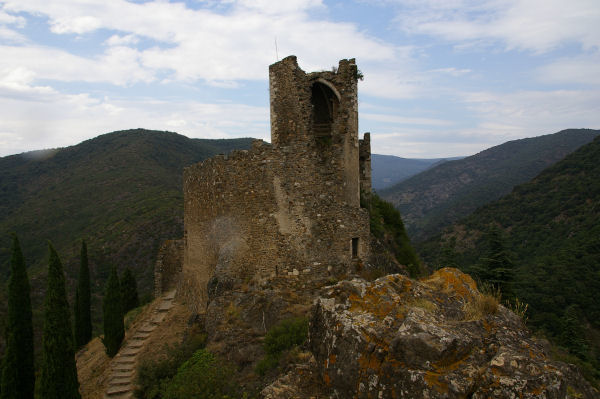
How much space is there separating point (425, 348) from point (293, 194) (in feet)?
20.9

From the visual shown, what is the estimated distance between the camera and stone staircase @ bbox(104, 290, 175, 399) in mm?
12039

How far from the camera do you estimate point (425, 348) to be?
190 inches

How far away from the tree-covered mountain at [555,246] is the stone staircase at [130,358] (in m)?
16.2

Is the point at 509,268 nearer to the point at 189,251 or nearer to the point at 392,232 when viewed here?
the point at 392,232

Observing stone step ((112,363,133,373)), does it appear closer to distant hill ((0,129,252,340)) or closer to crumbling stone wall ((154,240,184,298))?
crumbling stone wall ((154,240,184,298))

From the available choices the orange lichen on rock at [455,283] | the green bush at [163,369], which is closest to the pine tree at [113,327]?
the green bush at [163,369]

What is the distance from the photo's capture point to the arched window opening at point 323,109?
1380cm

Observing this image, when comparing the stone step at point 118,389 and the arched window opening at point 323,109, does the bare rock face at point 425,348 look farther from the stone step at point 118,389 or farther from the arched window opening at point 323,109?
the stone step at point 118,389

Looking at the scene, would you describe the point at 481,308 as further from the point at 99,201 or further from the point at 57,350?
the point at 99,201

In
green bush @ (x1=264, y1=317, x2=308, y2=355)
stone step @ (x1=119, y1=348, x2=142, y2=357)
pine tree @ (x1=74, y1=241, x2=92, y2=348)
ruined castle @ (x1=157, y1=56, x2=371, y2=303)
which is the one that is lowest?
pine tree @ (x1=74, y1=241, x2=92, y2=348)

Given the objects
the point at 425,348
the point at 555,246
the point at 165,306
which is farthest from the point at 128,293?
the point at 555,246

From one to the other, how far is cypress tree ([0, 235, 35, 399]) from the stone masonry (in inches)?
336

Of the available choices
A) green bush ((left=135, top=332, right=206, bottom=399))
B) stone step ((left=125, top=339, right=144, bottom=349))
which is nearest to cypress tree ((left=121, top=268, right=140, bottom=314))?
stone step ((left=125, top=339, right=144, bottom=349))

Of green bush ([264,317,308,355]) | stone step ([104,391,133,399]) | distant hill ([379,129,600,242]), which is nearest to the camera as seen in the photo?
green bush ([264,317,308,355])
